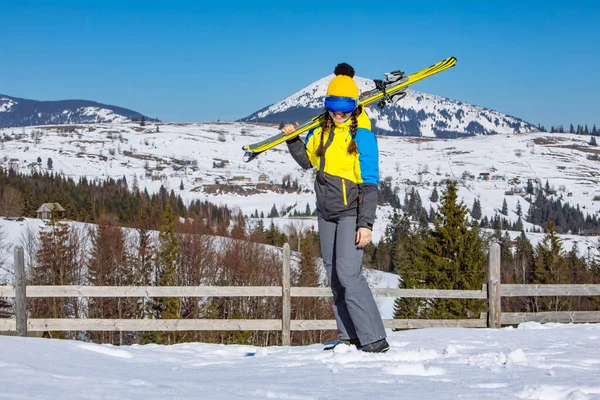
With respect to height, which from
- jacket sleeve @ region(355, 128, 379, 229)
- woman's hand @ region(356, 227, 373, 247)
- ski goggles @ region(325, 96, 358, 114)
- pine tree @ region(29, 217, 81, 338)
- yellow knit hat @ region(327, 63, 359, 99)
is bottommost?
pine tree @ region(29, 217, 81, 338)


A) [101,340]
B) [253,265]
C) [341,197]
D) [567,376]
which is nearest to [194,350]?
[341,197]

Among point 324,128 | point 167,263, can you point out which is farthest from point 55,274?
point 324,128

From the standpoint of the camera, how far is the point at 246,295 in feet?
28.3

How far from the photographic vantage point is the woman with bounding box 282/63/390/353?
447 cm

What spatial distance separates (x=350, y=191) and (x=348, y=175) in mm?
126

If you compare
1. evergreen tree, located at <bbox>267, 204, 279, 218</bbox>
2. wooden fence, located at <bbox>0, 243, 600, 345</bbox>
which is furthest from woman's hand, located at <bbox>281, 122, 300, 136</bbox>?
evergreen tree, located at <bbox>267, 204, 279, 218</bbox>

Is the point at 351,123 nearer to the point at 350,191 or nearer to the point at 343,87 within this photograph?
the point at 343,87

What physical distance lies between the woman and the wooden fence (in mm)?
3837

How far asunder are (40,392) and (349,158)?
8.84 ft

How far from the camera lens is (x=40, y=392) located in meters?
2.71

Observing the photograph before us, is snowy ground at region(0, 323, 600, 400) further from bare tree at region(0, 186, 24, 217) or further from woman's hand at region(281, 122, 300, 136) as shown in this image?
bare tree at region(0, 186, 24, 217)

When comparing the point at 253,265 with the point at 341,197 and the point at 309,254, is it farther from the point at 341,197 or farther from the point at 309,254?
the point at 341,197

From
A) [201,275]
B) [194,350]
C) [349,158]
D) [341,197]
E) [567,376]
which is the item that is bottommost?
[201,275]

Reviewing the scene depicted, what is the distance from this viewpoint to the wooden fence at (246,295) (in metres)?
8.06
